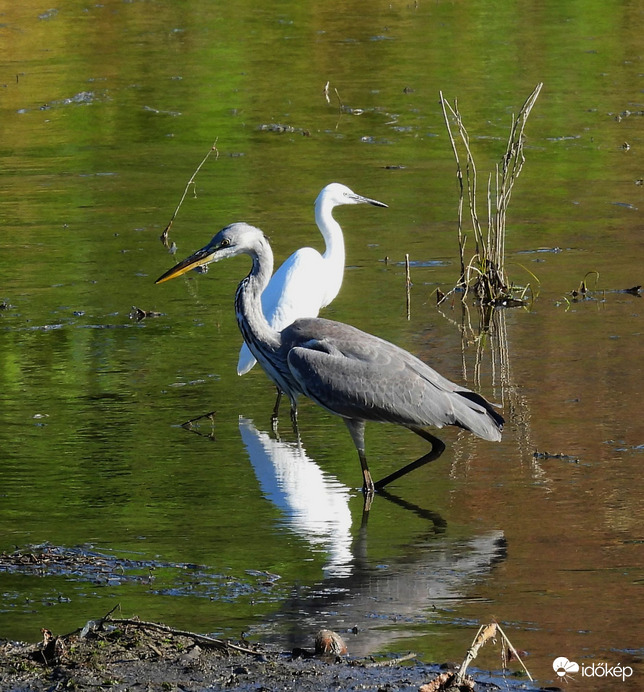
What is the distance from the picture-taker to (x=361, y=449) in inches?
278

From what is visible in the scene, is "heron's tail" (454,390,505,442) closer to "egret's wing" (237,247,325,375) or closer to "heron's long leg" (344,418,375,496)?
"heron's long leg" (344,418,375,496)

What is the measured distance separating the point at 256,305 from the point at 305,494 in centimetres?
107

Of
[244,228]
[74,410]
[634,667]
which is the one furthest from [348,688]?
[74,410]

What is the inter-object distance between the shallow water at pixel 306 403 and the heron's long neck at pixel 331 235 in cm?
49

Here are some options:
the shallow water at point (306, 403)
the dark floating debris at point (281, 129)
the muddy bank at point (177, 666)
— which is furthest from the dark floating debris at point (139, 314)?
the dark floating debris at point (281, 129)

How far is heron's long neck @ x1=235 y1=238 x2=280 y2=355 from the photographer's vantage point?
744 cm

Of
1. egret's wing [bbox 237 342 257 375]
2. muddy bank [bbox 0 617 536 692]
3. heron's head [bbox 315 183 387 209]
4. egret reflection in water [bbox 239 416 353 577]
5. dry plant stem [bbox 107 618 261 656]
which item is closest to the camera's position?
muddy bank [bbox 0 617 536 692]

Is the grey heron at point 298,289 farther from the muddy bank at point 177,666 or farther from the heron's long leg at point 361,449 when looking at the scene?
the muddy bank at point 177,666

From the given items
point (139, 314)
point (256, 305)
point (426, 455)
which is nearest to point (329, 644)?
point (426, 455)

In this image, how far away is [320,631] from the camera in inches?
201

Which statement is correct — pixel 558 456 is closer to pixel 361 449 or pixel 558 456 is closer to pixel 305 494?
pixel 361 449

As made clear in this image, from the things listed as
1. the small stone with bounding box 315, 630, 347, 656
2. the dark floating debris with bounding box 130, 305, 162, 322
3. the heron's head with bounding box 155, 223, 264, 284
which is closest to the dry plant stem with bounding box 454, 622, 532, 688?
the small stone with bounding box 315, 630, 347, 656

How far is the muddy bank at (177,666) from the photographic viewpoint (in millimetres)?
4762

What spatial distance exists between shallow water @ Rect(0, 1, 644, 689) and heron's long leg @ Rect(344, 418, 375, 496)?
0.12 meters
